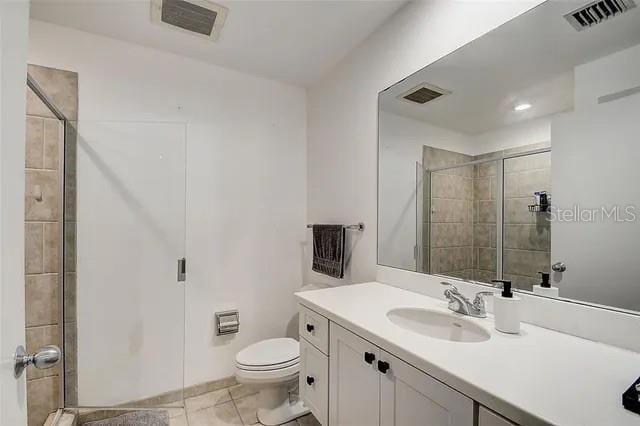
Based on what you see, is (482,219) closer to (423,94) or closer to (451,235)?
(451,235)

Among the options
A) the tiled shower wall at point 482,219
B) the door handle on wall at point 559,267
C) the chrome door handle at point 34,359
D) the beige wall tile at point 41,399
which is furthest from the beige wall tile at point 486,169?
the beige wall tile at point 41,399

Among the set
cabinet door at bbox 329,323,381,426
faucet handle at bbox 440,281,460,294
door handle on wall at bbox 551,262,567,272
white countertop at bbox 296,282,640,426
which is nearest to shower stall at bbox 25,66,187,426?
cabinet door at bbox 329,323,381,426

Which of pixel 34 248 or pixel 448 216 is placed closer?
pixel 448 216

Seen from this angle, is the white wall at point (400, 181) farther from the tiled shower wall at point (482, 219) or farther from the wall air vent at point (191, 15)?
the wall air vent at point (191, 15)

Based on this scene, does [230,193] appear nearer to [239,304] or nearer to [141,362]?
[239,304]

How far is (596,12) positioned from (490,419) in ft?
4.14

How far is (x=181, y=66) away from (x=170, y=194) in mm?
935

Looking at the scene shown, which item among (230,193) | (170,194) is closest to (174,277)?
(170,194)

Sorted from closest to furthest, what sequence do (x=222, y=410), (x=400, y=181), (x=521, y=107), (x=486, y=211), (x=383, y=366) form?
(x=383, y=366)
(x=521, y=107)
(x=486, y=211)
(x=400, y=181)
(x=222, y=410)

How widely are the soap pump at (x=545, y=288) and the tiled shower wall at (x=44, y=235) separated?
2.35 meters

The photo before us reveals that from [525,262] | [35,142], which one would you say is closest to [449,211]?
[525,262]

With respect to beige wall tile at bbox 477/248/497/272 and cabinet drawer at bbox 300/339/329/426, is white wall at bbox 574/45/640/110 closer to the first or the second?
beige wall tile at bbox 477/248/497/272

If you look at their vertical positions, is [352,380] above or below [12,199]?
below

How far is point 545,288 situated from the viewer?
1058 mm
